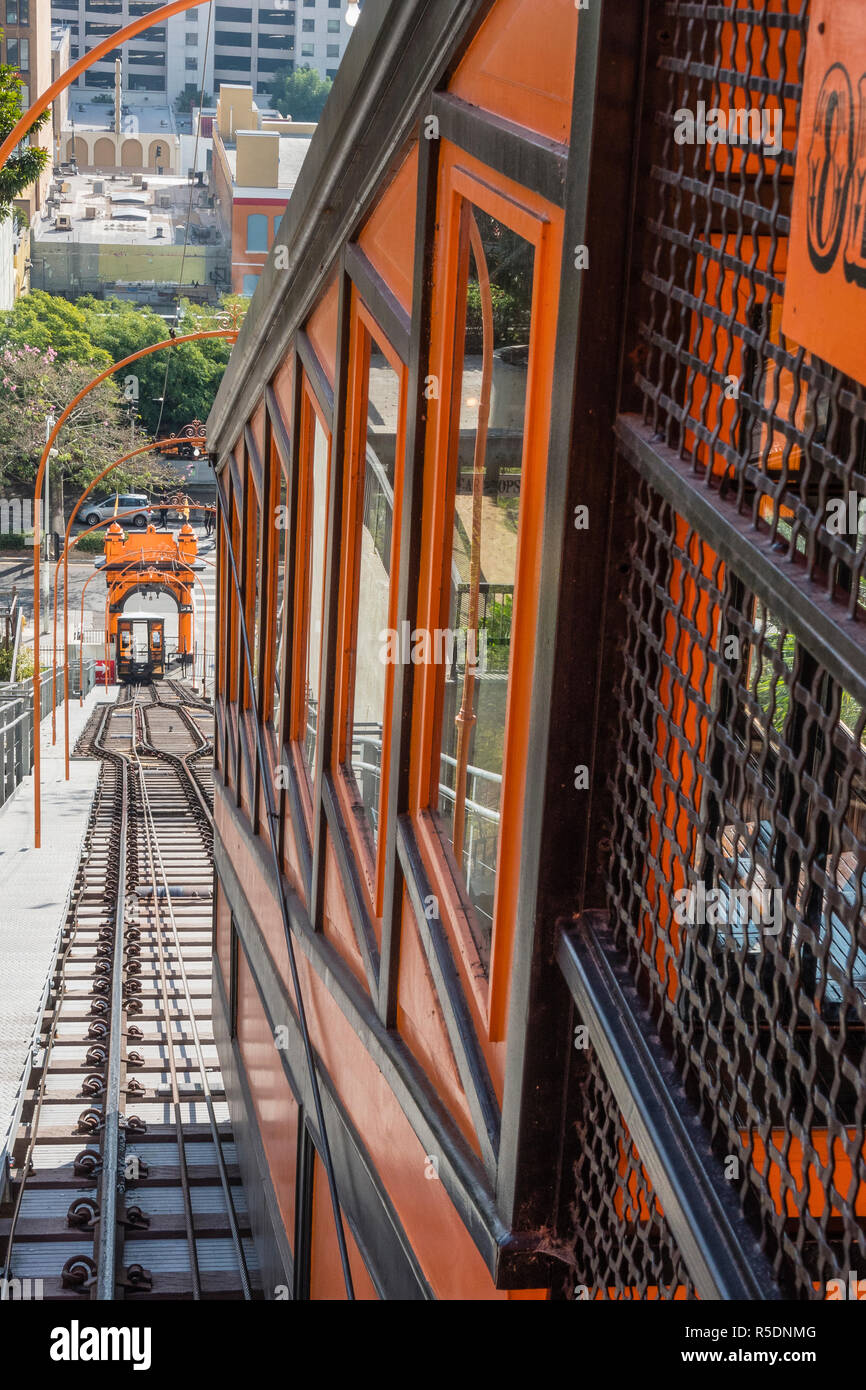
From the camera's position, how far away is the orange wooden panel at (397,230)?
3688mm

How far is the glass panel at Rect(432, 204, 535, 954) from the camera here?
285 centimetres

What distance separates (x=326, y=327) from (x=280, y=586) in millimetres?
2148

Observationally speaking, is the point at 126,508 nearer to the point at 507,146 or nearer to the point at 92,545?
the point at 92,545

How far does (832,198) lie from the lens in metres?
1.52

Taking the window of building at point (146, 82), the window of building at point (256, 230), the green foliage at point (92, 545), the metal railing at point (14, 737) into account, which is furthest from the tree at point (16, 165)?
the window of building at point (146, 82)

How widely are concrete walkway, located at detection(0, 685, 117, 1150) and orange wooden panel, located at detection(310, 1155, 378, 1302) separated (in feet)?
10.1

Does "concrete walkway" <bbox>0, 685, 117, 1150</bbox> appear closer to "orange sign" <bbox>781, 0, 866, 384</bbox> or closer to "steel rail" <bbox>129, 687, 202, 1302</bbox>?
"steel rail" <bbox>129, 687, 202, 1302</bbox>

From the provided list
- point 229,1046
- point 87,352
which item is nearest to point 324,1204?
point 229,1046

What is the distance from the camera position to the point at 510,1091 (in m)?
2.65

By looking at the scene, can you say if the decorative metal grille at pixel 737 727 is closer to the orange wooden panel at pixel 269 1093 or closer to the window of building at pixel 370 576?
the window of building at pixel 370 576

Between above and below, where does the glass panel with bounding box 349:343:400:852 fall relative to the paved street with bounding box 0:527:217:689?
above

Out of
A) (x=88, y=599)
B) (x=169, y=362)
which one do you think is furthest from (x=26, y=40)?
(x=88, y=599)

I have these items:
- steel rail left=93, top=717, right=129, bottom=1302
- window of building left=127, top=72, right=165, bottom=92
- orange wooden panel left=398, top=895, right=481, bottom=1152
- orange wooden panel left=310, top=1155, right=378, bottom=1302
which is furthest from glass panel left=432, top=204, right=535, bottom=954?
window of building left=127, top=72, right=165, bottom=92
